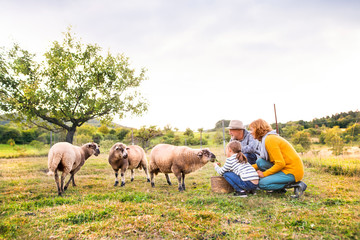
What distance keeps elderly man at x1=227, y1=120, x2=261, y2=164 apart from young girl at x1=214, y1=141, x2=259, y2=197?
46.9 inches

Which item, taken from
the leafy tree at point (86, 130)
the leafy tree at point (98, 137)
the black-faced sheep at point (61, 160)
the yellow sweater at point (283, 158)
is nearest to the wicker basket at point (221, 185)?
the yellow sweater at point (283, 158)

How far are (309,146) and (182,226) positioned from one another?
47.6 feet

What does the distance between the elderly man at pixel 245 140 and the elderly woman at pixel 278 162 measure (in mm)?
1235

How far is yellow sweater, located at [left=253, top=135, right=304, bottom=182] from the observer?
5703mm

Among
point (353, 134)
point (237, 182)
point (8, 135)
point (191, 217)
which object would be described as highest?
point (8, 135)

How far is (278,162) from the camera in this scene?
569 cm

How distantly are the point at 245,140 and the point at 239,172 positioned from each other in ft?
5.72

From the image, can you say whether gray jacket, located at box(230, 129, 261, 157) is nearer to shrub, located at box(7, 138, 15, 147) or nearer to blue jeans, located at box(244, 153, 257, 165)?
blue jeans, located at box(244, 153, 257, 165)

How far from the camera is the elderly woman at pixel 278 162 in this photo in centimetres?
572

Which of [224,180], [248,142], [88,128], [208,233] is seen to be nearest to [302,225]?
[208,233]

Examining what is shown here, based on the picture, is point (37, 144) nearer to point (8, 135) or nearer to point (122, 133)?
point (8, 135)

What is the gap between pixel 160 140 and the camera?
82.4 ft

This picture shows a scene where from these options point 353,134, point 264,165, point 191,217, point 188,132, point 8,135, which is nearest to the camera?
point 191,217

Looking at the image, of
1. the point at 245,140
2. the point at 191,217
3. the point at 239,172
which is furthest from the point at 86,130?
the point at 191,217
